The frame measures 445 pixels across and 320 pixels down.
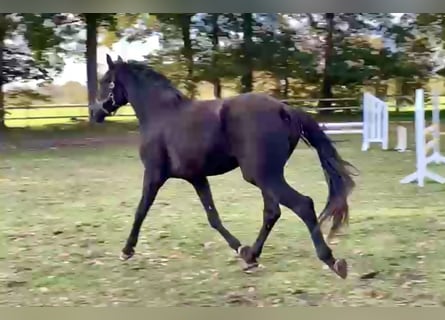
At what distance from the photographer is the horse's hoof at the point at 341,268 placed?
3.38 metres

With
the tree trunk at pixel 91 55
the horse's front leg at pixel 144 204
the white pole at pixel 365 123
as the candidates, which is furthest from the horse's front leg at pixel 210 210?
the white pole at pixel 365 123

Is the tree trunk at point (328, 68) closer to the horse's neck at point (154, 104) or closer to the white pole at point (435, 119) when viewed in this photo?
the white pole at point (435, 119)

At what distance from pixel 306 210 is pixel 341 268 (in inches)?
12.1

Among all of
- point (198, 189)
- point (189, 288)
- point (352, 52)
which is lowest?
point (189, 288)

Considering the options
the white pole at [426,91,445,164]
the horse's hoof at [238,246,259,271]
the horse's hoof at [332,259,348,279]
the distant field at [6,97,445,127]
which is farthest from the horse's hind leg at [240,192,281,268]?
the white pole at [426,91,445,164]

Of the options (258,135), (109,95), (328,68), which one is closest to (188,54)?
(109,95)

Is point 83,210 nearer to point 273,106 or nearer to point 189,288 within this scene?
point 189,288

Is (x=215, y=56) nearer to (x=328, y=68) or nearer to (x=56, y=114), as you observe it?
(x=328, y=68)

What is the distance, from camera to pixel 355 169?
11.3ft

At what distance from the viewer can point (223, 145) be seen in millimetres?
3391

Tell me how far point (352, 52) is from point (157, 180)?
3.50ft

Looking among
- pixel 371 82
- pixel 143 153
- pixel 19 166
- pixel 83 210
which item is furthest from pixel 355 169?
pixel 19 166

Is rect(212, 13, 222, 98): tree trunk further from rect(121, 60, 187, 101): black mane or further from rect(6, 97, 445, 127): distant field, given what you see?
rect(6, 97, 445, 127): distant field

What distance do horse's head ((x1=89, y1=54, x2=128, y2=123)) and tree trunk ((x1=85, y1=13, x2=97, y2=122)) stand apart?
0.10ft
